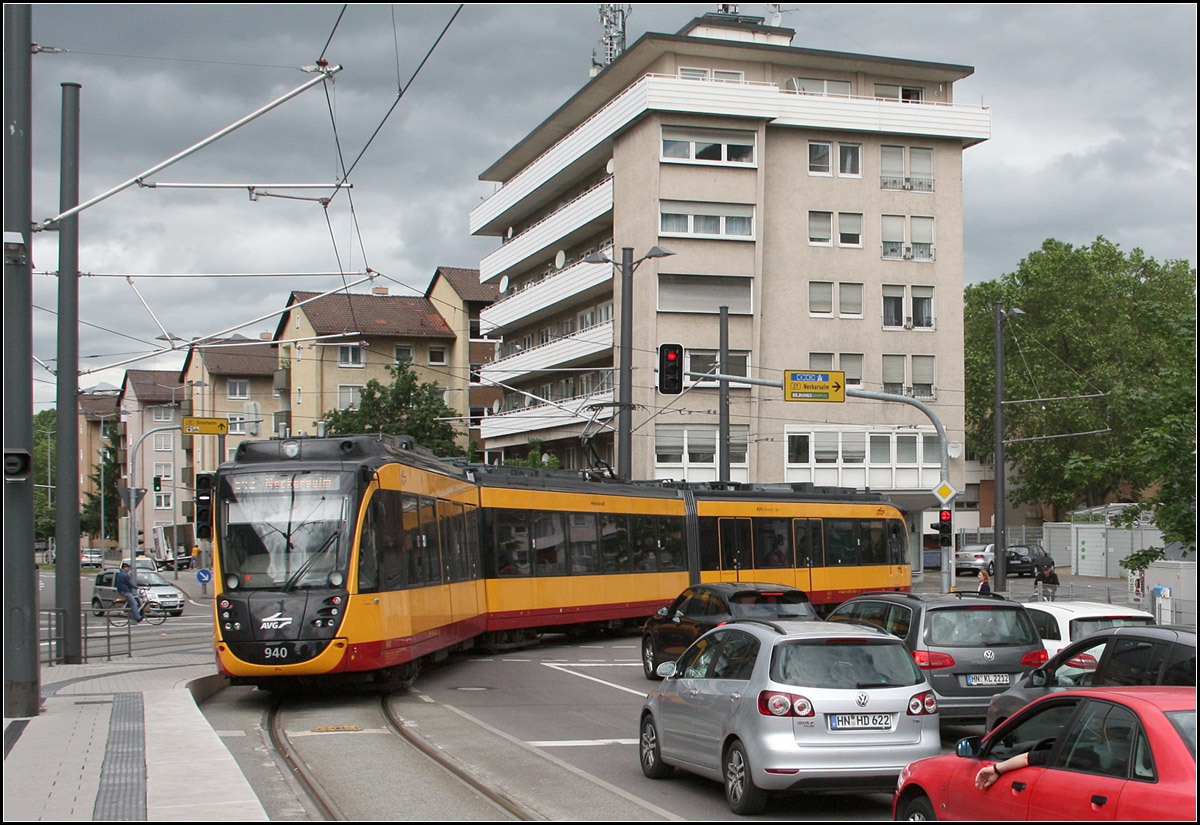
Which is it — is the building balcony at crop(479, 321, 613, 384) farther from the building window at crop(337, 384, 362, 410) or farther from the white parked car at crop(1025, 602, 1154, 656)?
the white parked car at crop(1025, 602, 1154, 656)

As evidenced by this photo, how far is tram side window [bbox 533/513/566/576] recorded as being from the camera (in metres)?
25.5

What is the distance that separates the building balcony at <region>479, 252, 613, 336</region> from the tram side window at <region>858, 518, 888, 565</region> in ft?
65.0

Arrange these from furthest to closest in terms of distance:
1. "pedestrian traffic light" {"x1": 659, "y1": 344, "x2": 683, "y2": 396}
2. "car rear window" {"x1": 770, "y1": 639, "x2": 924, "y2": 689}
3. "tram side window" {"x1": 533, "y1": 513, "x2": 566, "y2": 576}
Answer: "pedestrian traffic light" {"x1": 659, "y1": 344, "x2": 683, "y2": 396}, "tram side window" {"x1": 533, "y1": 513, "x2": 566, "y2": 576}, "car rear window" {"x1": 770, "y1": 639, "x2": 924, "y2": 689}

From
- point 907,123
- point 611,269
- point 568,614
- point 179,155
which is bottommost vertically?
point 568,614

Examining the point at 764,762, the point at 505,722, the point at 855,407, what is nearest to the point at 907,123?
the point at 855,407

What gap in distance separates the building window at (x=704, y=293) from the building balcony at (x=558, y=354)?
257 cm

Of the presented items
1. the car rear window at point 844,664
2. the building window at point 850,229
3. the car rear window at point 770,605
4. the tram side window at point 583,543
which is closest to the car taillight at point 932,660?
the car rear window at point 844,664

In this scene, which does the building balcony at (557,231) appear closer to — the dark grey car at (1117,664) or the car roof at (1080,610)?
the car roof at (1080,610)

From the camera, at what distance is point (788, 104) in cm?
5322

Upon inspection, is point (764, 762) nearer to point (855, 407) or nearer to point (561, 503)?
point (561, 503)

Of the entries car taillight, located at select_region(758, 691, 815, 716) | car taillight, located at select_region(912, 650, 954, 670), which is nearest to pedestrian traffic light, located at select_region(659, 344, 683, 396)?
car taillight, located at select_region(912, 650, 954, 670)

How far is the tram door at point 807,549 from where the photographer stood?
3138 centimetres

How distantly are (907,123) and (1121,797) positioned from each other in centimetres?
5155

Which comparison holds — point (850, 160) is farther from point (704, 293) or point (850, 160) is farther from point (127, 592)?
point (127, 592)
